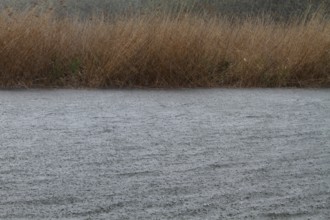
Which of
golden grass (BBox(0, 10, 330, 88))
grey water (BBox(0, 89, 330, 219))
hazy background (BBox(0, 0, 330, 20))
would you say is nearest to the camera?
grey water (BBox(0, 89, 330, 219))

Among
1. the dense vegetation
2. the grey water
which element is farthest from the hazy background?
the grey water

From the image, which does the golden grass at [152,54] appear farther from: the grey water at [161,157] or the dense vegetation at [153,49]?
the grey water at [161,157]

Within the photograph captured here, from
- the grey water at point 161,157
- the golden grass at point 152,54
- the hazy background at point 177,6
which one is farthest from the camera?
the hazy background at point 177,6

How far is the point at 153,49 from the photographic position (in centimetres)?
870

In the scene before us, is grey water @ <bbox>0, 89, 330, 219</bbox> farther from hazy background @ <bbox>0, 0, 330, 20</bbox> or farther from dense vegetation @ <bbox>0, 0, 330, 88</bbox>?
hazy background @ <bbox>0, 0, 330, 20</bbox>

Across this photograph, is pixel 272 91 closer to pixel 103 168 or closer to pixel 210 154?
pixel 210 154

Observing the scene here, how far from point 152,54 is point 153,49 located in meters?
0.07

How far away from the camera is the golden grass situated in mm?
8414

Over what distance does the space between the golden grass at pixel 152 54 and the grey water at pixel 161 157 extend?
59 cm

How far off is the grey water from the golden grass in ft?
1.93

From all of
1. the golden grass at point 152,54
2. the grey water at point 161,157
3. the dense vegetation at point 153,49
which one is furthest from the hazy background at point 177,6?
the grey water at point 161,157

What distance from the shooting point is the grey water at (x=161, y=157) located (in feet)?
12.7

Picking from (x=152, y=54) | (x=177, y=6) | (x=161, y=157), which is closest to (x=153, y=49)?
(x=152, y=54)

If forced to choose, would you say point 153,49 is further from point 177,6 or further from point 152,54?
point 177,6
